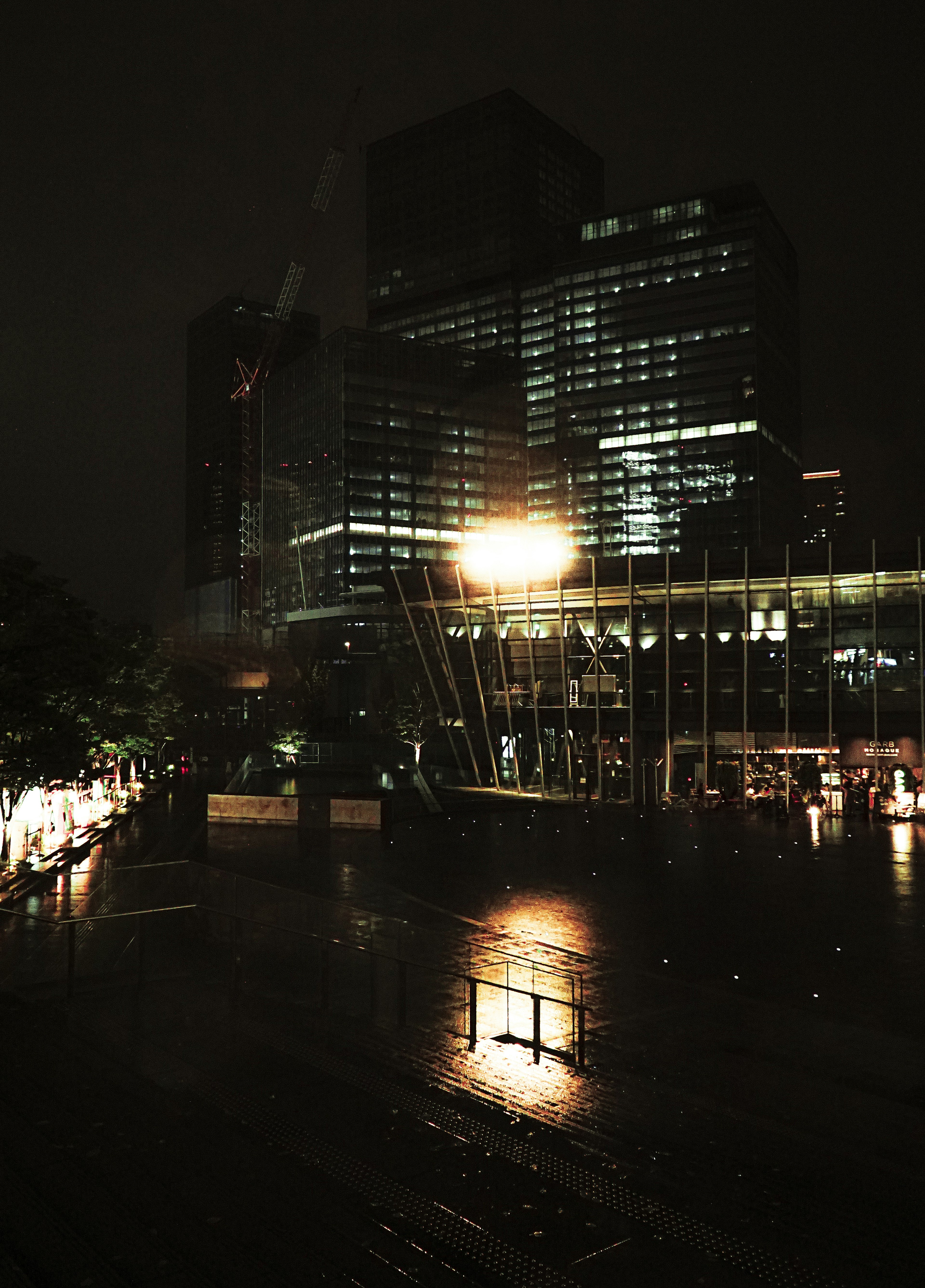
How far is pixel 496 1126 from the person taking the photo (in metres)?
9.69

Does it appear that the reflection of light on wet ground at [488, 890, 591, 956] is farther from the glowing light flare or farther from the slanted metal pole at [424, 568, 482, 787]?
the slanted metal pole at [424, 568, 482, 787]

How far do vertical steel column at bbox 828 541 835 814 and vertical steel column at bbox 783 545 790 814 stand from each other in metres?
1.83

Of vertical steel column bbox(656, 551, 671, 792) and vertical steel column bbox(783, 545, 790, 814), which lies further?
vertical steel column bbox(656, 551, 671, 792)

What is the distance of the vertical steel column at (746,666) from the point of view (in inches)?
2002

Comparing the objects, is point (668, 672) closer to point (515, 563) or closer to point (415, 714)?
point (515, 563)

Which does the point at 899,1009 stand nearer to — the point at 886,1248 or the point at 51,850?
the point at 886,1248

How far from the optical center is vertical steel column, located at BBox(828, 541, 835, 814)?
49.4 metres

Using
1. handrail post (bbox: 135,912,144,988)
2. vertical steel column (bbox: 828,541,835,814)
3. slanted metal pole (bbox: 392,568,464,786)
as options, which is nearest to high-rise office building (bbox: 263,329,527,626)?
slanted metal pole (bbox: 392,568,464,786)

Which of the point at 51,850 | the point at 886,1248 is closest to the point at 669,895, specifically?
the point at 886,1248

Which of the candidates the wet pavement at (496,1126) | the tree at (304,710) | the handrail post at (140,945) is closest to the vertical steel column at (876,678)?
the wet pavement at (496,1126)

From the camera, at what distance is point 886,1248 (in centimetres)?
743

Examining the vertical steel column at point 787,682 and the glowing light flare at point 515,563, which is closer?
the vertical steel column at point 787,682

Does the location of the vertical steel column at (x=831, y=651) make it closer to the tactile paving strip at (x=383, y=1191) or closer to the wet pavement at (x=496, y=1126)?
the wet pavement at (x=496, y=1126)

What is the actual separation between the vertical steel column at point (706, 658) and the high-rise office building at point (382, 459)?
9266 centimetres
